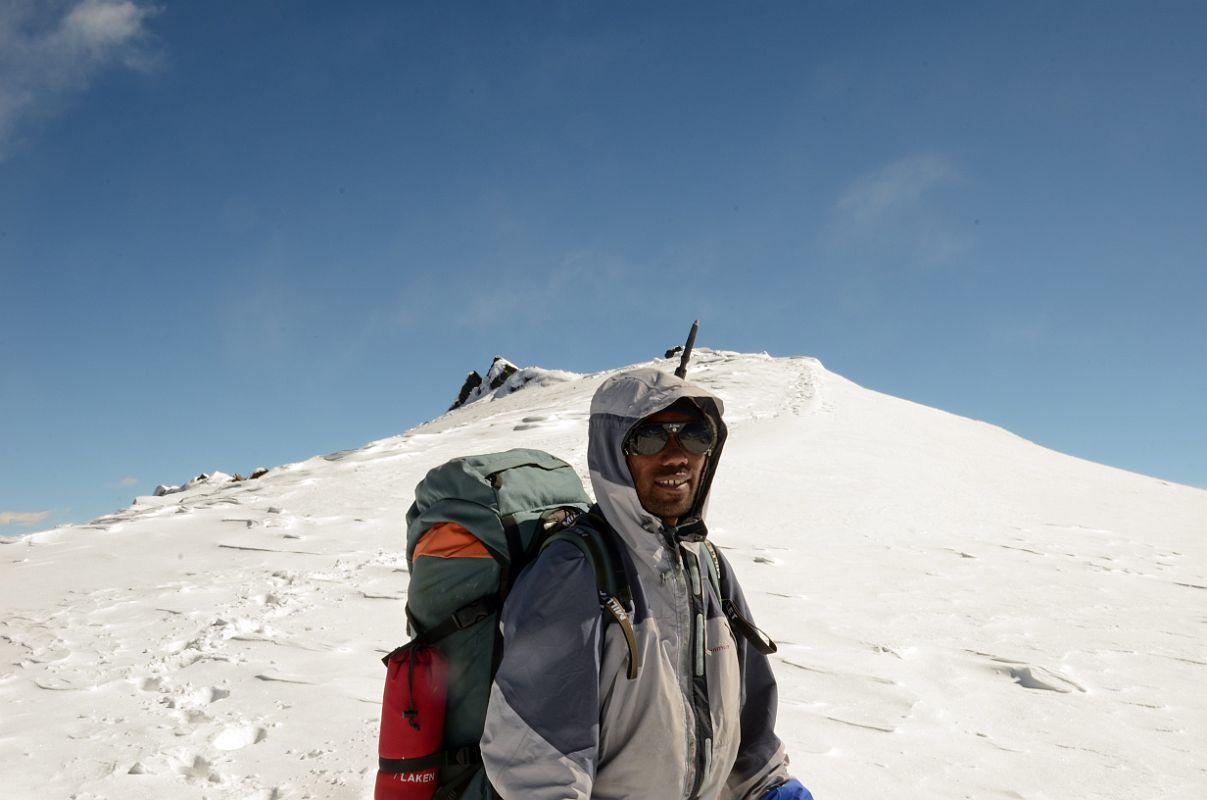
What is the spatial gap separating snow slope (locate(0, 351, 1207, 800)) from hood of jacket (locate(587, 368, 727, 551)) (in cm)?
256

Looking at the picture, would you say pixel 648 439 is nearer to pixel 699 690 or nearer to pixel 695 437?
pixel 695 437

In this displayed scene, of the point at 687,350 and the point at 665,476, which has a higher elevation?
the point at 687,350

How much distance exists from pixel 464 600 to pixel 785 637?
5179 mm

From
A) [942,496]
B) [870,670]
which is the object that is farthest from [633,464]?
[942,496]

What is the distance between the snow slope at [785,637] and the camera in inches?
169

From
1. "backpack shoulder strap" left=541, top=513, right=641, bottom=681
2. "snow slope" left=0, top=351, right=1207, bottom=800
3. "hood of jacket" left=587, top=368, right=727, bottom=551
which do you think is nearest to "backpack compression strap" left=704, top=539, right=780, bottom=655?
"hood of jacket" left=587, top=368, right=727, bottom=551

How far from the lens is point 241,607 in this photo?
693 centimetres

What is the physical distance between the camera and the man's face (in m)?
2.25

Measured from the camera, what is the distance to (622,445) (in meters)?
2.24

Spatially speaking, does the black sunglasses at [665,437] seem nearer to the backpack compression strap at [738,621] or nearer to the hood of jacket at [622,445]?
the hood of jacket at [622,445]

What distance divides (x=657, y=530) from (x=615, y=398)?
39cm

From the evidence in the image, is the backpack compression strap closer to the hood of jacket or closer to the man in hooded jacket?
the man in hooded jacket

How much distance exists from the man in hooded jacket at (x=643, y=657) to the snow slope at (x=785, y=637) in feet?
7.39

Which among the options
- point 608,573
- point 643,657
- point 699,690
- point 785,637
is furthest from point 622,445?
point 785,637
